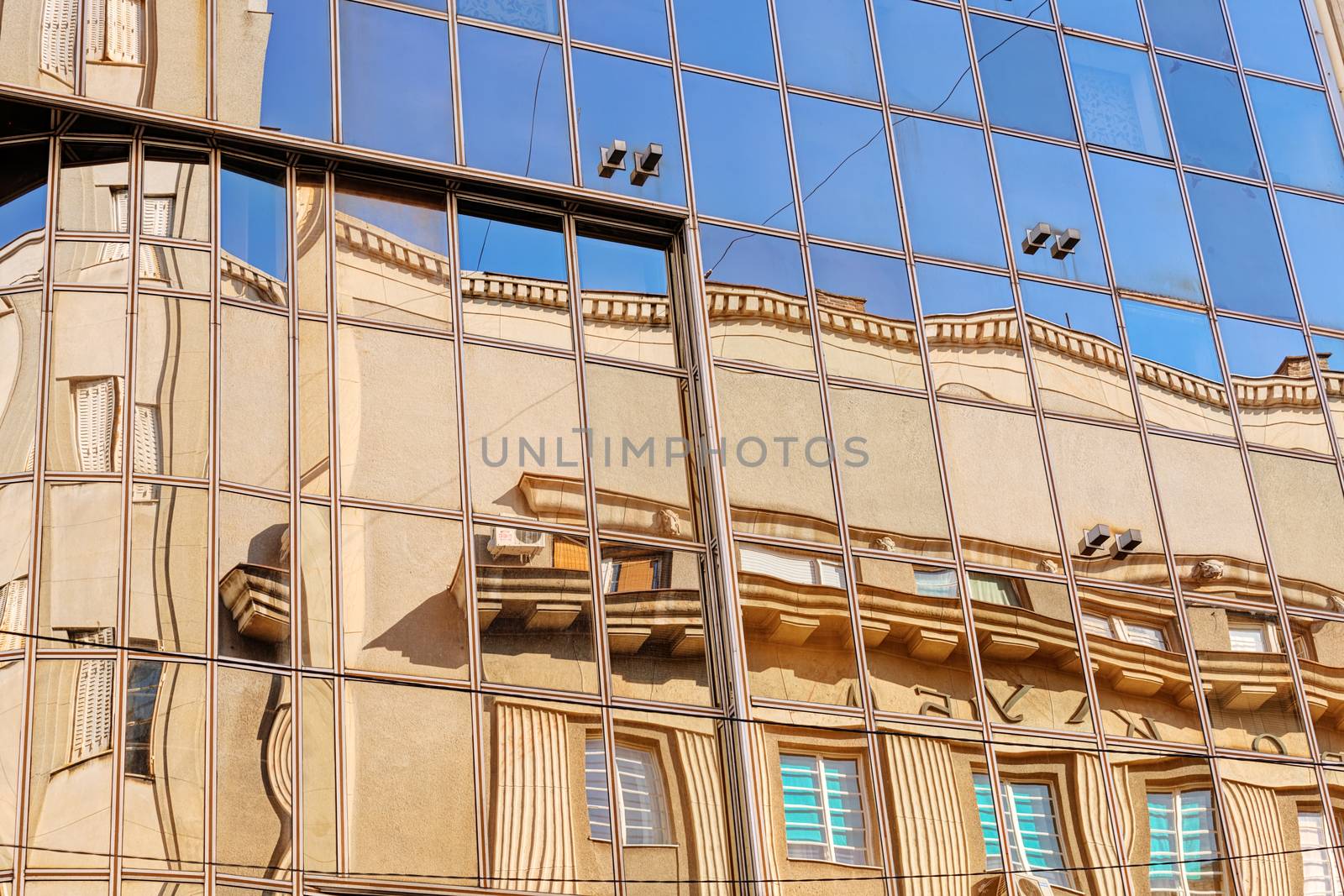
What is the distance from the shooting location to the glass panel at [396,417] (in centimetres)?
1582

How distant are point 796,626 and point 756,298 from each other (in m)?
3.76

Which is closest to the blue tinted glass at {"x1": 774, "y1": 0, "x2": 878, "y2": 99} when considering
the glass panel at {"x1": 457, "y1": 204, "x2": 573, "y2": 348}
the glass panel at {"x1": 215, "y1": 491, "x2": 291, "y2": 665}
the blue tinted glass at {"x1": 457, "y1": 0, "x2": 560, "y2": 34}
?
the blue tinted glass at {"x1": 457, "y1": 0, "x2": 560, "y2": 34}

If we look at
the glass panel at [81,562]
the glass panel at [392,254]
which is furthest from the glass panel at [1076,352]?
the glass panel at [81,562]

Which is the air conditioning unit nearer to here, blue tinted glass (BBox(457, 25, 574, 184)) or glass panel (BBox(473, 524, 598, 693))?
glass panel (BBox(473, 524, 598, 693))

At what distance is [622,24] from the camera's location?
746 inches

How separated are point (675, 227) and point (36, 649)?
26.2ft

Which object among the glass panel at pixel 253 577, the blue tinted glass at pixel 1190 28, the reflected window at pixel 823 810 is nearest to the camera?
the glass panel at pixel 253 577

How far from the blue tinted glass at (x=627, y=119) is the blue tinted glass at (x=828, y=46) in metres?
1.82

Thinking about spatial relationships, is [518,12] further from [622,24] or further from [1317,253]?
[1317,253]

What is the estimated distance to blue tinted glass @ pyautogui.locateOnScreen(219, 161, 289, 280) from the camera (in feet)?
53.9

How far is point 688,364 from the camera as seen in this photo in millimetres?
17641

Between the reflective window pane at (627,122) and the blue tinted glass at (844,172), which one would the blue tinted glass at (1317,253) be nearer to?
the blue tinted glass at (844,172)

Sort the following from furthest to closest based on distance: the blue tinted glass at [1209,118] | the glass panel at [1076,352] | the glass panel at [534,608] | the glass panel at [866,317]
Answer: the blue tinted glass at [1209,118] → the glass panel at [1076,352] → the glass panel at [866,317] → the glass panel at [534,608]

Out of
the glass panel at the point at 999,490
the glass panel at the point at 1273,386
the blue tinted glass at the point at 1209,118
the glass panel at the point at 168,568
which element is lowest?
the glass panel at the point at 168,568
